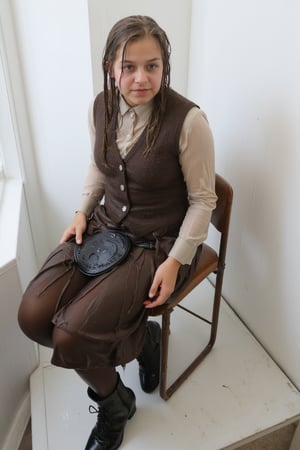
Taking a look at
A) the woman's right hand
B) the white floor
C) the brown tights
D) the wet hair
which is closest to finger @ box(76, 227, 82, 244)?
the woman's right hand

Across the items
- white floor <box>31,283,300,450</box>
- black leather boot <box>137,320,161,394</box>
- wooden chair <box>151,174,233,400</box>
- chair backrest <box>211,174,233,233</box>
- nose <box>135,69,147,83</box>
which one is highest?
nose <box>135,69,147,83</box>

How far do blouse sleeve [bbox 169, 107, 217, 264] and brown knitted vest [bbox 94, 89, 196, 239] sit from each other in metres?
0.02

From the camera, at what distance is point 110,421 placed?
3.10 ft

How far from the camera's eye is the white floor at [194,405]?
994 mm

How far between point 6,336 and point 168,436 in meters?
0.54

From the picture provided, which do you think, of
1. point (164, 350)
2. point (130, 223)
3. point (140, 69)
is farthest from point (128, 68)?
point (164, 350)

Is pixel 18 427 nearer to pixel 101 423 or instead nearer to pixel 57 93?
pixel 101 423

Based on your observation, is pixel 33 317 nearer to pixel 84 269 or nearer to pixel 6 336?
pixel 84 269

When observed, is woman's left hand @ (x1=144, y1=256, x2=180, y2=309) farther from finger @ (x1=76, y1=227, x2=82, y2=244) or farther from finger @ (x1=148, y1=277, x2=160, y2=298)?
finger @ (x1=76, y1=227, x2=82, y2=244)

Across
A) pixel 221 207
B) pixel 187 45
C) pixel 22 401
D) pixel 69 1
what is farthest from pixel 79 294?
pixel 187 45

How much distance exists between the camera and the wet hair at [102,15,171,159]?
754mm

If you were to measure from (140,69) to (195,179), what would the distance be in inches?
11.0

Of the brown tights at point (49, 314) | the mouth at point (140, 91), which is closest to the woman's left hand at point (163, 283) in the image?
the brown tights at point (49, 314)

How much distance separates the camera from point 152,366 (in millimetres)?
1105
